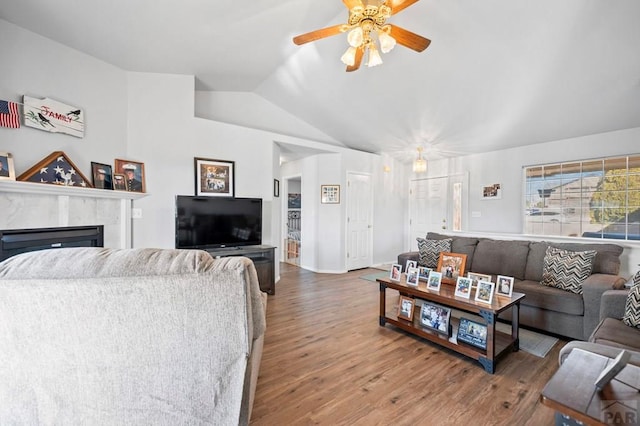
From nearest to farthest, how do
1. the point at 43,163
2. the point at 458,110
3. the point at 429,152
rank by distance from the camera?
the point at 43,163 < the point at 458,110 < the point at 429,152

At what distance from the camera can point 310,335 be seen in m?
2.72

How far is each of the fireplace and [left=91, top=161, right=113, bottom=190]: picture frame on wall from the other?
463 mm

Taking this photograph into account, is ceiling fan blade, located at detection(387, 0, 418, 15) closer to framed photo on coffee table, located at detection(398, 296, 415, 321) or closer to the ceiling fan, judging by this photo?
the ceiling fan

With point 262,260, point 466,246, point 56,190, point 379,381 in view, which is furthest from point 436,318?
point 56,190

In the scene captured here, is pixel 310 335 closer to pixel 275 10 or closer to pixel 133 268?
pixel 133 268

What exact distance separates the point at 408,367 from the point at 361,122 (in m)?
3.89

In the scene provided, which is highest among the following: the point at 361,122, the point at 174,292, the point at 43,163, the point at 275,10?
the point at 275,10

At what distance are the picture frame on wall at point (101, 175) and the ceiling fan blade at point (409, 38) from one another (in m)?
3.28

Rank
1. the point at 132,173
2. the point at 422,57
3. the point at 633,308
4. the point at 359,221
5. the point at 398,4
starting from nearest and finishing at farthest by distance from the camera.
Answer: the point at 633,308
the point at 398,4
the point at 422,57
the point at 132,173
the point at 359,221

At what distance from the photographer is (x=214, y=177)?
13.2 feet

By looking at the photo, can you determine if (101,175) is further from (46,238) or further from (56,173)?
(46,238)

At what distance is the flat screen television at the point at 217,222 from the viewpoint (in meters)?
3.55

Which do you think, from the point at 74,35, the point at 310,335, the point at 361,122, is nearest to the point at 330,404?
the point at 310,335

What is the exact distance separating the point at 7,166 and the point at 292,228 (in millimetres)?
5607
